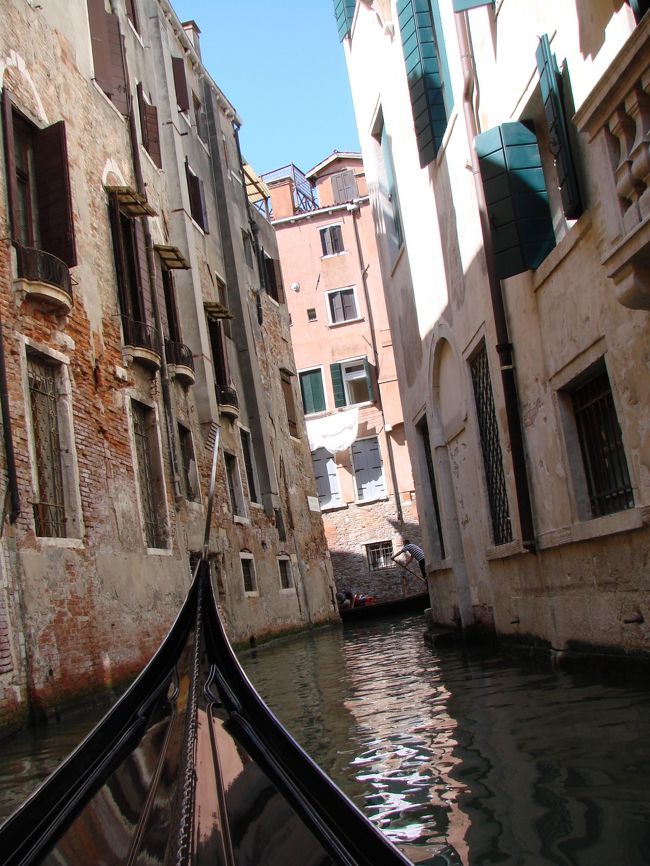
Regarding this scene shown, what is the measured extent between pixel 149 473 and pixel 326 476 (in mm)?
13437

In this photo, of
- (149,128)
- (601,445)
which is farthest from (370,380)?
(601,445)

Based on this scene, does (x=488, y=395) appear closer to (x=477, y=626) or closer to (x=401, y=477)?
(x=477, y=626)

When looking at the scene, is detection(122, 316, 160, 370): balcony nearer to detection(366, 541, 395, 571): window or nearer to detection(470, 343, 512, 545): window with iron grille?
Answer: detection(470, 343, 512, 545): window with iron grille

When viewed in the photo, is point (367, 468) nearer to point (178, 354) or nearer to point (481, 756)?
point (178, 354)

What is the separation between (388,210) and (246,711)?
926 centimetres

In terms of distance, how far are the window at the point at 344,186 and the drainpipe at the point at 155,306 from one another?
1495 cm

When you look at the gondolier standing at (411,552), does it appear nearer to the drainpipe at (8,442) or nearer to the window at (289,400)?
the window at (289,400)

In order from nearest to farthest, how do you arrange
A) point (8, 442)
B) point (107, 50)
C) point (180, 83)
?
point (8, 442)
point (107, 50)
point (180, 83)

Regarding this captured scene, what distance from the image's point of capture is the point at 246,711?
12.8 feet

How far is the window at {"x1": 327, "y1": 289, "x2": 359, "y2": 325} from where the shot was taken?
25859mm

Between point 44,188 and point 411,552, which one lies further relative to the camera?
point 411,552

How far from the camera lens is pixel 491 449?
830 centimetres

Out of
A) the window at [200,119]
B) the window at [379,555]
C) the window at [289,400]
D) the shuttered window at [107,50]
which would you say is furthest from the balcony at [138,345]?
the window at [379,555]

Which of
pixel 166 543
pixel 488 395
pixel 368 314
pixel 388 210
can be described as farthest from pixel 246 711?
pixel 368 314
